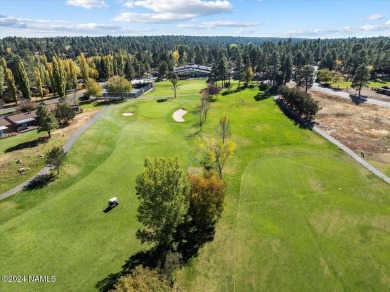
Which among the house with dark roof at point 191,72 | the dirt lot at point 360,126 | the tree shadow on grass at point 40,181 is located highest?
the house with dark roof at point 191,72

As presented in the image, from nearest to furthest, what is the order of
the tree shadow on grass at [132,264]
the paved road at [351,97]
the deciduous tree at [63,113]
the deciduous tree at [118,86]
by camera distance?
the tree shadow on grass at [132,264] → the deciduous tree at [63,113] → the paved road at [351,97] → the deciduous tree at [118,86]

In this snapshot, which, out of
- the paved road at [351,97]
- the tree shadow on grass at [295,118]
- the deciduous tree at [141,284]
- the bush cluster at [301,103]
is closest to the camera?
the deciduous tree at [141,284]

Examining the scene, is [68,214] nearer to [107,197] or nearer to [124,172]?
[107,197]

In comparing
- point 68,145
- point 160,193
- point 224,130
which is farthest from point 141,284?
point 68,145

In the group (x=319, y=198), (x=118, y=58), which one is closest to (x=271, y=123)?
(x=319, y=198)

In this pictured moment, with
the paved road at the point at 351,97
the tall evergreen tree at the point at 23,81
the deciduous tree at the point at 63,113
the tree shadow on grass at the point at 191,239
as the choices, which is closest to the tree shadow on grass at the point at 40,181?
the deciduous tree at the point at 63,113

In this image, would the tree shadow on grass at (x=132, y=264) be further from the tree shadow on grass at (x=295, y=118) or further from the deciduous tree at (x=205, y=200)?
the tree shadow on grass at (x=295, y=118)

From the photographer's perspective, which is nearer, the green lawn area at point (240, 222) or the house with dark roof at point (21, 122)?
the green lawn area at point (240, 222)
